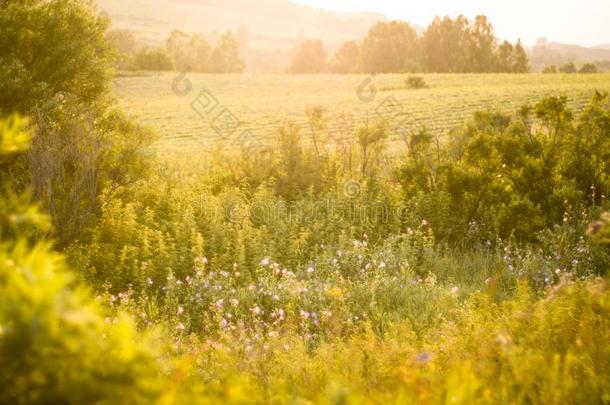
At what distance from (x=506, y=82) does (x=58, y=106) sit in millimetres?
39757

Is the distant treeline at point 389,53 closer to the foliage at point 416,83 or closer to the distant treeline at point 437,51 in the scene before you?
the distant treeline at point 437,51

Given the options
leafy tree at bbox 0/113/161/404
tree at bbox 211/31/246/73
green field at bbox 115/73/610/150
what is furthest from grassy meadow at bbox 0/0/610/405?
tree at bbox 211/31/246/73

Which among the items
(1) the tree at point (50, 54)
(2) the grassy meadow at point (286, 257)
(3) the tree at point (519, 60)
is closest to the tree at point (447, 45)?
(3) the tree at point (519, 60)

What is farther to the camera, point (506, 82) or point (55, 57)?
point (506, 82)

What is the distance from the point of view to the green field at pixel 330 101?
2443 centimetres

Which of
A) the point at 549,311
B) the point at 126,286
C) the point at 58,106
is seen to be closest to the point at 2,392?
the point at 549,311

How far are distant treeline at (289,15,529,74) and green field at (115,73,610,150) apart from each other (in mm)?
22222

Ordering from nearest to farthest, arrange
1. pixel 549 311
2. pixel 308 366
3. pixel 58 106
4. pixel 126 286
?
1. pixel 308 366
2. pixel 549 311
3. pixel 126 286
4. pixel 58 106

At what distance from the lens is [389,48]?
7450 cm

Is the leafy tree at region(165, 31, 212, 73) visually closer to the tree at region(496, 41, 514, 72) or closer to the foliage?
the tree at region(496, 41, 514, 72)

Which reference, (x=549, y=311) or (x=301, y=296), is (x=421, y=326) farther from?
(x=301, y=296)

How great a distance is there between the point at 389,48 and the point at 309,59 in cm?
1387

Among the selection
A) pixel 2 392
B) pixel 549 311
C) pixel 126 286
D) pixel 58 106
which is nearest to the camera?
pixel 2 392

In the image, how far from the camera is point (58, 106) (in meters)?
8.80
